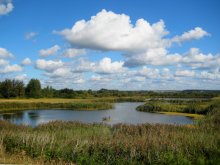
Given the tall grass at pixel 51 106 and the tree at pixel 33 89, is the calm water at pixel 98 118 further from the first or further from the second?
the tree at pixel 33 89

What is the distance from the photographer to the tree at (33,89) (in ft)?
→ 364

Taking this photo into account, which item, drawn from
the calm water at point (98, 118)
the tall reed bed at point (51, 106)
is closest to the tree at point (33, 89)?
the tall reed bed at point (51, 106)

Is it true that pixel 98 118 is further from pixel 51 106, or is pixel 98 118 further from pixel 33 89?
pixel 33 89

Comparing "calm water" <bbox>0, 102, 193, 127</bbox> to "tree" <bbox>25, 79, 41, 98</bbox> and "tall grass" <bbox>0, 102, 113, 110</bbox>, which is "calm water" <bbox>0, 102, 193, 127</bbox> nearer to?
"tall grass" <bbox>0, 102, 113, 110</bbox>

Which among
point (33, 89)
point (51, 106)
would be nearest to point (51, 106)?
point (51, 106)

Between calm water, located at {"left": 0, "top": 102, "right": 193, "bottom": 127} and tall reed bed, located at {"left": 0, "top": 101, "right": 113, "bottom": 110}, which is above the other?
tall reed bed, located at {"left": 0, "top": 101, "right": 113, "bottom": 110}

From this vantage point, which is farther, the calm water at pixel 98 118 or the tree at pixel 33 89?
the tree at pixel 33 89

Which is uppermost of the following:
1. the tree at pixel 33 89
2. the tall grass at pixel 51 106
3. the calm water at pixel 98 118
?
the tree at pixel 33 89

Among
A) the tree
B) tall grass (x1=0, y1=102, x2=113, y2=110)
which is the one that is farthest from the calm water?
the tree

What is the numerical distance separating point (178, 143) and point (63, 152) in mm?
5690

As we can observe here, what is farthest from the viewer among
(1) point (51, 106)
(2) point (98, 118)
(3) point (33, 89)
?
(3) point (33, 89)

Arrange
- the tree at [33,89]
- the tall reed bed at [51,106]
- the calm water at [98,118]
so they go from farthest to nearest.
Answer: the tree at [33,89] → the tall reed bed at [51,106] → the calm water at [98,118]

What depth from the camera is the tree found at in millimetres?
110838

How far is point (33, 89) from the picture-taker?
366ft
